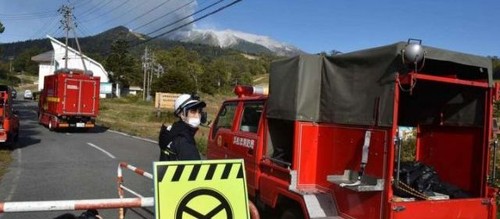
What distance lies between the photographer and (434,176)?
612 cm

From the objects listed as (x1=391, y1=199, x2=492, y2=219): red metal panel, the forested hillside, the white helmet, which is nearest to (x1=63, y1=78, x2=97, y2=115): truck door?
the white helmet

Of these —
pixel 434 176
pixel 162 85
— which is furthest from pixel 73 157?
pixel 162 85

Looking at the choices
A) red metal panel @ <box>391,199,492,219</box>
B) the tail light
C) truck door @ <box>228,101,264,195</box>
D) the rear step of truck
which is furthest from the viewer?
the tail light

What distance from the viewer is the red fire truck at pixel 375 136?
203 inches

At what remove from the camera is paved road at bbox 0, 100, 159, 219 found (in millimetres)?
10125

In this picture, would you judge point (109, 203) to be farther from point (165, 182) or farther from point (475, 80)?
point (475, 80)

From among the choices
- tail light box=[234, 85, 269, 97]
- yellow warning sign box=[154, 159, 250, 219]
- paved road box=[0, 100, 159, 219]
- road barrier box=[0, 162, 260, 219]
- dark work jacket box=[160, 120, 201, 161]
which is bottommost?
paved road box=[0, 100, 159, 219]

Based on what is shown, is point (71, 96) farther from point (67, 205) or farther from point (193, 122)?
point (67, 205)

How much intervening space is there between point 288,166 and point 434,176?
1641 millimetres

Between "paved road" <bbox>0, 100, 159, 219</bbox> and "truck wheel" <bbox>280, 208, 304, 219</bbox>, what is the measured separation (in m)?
2.87

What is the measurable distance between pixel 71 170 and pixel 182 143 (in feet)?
33.4

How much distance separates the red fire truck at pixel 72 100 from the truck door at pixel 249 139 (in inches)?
841

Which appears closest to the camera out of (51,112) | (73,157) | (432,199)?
(432,199)

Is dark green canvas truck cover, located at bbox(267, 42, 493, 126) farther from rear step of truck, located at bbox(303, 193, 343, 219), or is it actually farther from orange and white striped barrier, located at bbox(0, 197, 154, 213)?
orange and white striped barrier, located at bbox(0, 197, 154, 213)
